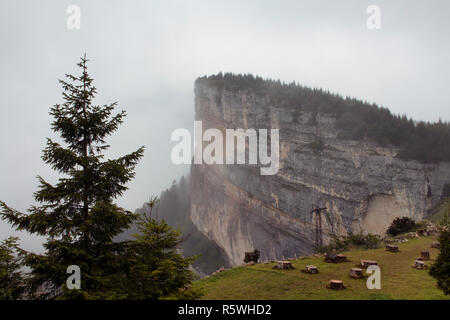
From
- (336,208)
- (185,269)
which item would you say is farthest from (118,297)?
(336,208)

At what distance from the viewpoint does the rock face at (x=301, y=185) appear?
53.2 metres

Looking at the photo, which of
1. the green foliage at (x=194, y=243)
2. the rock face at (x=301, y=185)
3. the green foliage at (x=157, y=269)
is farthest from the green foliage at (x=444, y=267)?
the rock face at (x=301, y=185)

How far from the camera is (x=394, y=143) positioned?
55219mm

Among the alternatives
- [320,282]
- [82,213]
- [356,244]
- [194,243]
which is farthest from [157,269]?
[194,243]

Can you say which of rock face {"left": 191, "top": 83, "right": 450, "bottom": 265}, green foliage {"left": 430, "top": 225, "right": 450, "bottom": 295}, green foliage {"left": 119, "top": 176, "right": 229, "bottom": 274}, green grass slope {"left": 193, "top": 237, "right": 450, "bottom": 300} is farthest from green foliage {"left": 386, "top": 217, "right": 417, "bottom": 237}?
green foliage {"left": 119, "top": 176, "right": 229, "bottom": 274}

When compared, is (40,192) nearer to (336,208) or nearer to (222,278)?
(222,278)

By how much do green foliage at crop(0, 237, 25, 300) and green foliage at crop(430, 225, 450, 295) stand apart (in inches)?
473

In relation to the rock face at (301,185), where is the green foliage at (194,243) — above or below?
below

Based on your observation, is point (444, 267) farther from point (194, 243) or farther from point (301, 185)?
point (194, 243)

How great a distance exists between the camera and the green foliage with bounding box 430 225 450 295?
9.16 meters

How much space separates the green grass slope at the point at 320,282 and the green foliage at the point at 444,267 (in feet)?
7.07

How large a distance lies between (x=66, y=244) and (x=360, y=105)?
66.2 m

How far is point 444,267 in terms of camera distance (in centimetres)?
934

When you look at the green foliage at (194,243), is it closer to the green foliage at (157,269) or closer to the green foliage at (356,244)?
the green foliage at (356,244)
